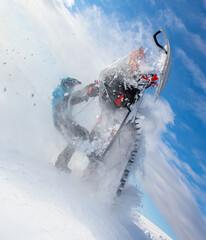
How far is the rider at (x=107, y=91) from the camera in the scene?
4910 millimetres

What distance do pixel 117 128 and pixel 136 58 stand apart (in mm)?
2115

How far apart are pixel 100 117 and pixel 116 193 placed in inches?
95.9

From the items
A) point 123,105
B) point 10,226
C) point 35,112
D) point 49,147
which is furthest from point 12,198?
point 35,112

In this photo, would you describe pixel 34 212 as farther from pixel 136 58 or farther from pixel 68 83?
pixel 68 83

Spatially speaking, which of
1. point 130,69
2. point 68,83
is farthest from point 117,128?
point 68,83

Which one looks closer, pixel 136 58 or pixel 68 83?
pixel 136 58

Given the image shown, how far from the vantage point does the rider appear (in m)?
4.91

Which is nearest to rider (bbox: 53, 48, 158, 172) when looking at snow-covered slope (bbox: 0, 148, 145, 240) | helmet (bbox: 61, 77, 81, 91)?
helmet (bbox: 61, 77, 81, 91)

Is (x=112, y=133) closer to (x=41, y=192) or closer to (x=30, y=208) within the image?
(x=41, y=192)

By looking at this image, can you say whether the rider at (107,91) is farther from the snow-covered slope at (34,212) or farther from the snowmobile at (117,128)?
the snow-covered slope at (34,212)

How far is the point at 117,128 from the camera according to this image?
529 centimetres

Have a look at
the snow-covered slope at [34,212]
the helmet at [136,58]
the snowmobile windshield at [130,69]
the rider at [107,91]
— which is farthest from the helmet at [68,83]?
the snow-covered slope at [34,212]

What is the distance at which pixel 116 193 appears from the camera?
5.07 metres

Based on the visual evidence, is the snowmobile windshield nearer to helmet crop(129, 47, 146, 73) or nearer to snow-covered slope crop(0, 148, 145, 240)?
helmet crop(129, 47, 146, 73)
